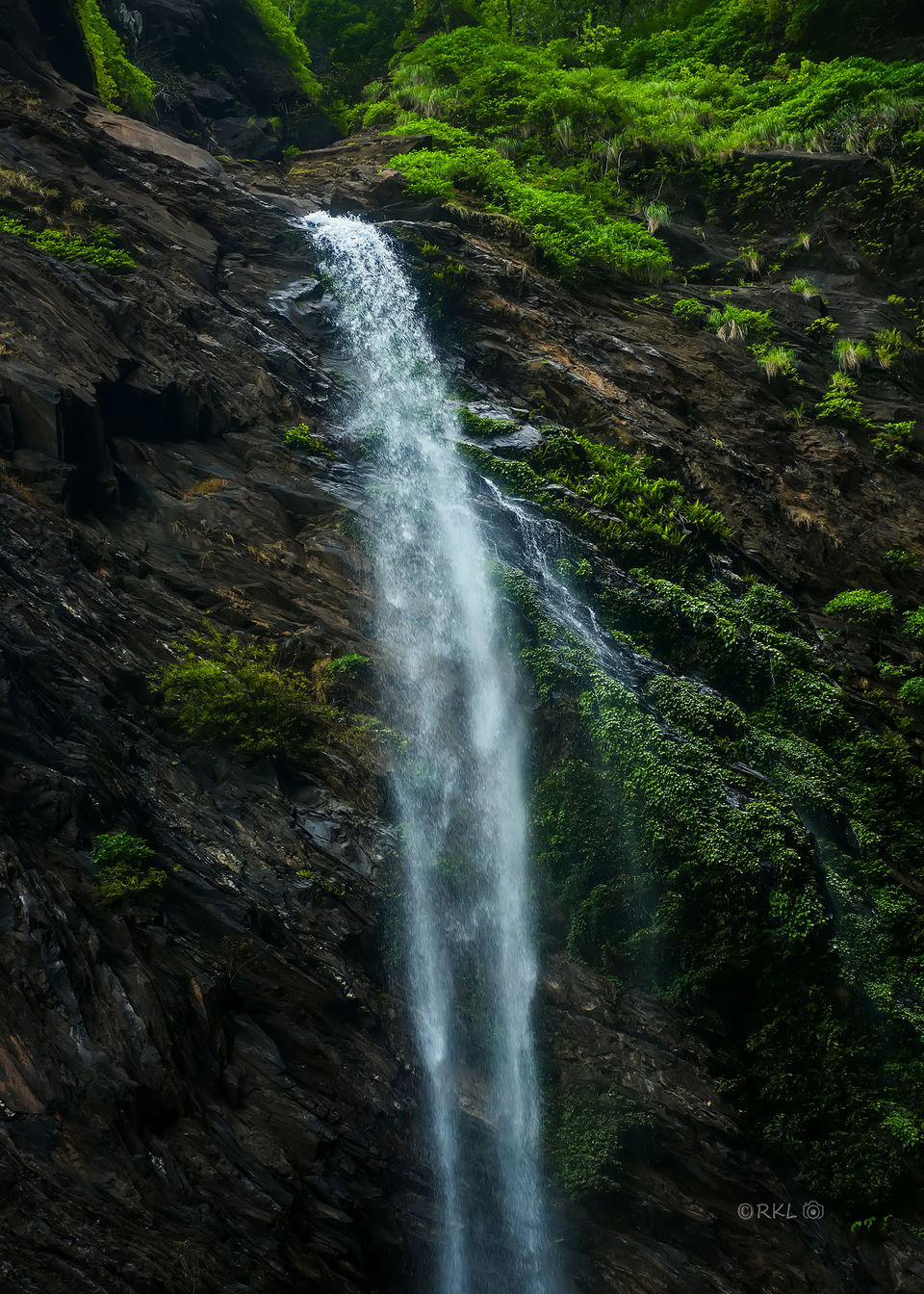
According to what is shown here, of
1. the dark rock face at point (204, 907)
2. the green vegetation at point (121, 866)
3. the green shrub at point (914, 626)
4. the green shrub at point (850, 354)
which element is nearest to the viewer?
the dark rock face at point (204, 907)

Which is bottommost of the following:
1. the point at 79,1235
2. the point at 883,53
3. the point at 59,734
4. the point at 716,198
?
the point at 79,1235

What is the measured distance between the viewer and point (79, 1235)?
5281 millimetres

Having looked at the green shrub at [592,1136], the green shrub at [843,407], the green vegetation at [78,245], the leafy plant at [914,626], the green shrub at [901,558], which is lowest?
the green shrub at [592,1136]

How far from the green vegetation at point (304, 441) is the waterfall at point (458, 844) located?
0.88 m

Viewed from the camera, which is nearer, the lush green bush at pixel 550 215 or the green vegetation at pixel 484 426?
the green vegetation at pixel 484 426

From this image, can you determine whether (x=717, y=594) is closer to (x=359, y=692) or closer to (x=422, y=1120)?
(x=359, y=692)

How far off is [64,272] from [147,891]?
10053 mm

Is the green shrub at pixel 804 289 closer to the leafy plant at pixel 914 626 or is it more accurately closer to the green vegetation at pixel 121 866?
the leafy plant at pixel 914 626

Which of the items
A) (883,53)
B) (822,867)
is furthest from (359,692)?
(883,53)

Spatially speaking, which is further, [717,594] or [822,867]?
[717,594]

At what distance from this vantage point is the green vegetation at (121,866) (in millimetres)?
7102

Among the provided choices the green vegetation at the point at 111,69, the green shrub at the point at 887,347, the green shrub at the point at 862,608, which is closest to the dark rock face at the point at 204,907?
the green shrub at the point at 862,608

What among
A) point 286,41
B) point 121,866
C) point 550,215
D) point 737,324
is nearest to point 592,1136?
point 121,866

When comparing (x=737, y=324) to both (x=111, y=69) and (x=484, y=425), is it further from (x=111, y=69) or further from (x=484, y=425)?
(x=111, y=69)
